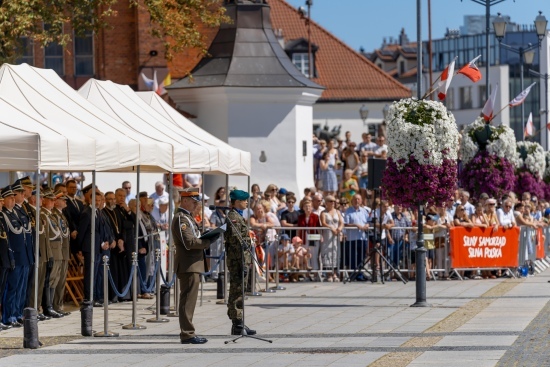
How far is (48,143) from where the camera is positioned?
18.3 metres

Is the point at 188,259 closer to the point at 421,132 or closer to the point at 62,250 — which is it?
the point at 62,250

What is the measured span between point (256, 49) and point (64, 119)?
22.6 m

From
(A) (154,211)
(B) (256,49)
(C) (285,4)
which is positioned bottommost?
(A) (154,211)

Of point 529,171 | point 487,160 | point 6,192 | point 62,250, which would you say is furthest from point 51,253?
point 529,171

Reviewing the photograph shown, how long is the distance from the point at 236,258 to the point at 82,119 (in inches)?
134

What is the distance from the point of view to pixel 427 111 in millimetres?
24688

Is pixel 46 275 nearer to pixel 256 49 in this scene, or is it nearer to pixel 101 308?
pixel 101 308

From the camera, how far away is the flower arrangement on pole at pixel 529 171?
47531 mm

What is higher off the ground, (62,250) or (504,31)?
(504,31)

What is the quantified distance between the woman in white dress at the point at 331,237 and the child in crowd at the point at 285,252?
658 millimetres

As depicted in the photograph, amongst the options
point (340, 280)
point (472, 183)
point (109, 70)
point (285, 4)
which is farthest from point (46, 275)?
point (285, 4)

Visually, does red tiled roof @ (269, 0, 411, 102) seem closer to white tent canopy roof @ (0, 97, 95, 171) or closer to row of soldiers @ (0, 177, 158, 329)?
row of soldiers @ (0, 177, 158, 329)

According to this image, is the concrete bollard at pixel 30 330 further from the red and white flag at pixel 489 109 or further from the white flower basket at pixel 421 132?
the red and white flag at pixel 489 109

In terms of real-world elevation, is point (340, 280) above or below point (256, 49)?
below
